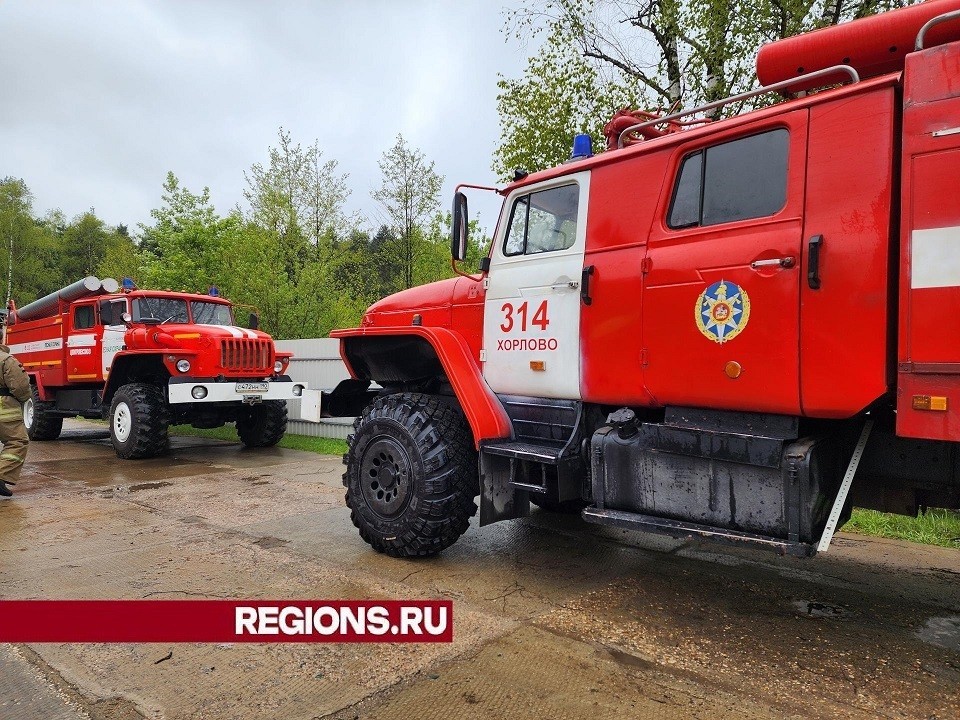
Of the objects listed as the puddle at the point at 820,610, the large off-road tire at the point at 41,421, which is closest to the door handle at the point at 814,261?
the puddle at the point at 820,610

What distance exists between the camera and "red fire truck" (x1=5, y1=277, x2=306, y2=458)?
8602 mm

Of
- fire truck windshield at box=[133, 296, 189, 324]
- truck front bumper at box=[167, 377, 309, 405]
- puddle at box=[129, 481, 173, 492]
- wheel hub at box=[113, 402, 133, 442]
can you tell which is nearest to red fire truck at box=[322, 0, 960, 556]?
puddle at box=[129, 481, 173, 492]

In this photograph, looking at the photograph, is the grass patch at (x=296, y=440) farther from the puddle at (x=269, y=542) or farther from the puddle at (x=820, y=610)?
the puddle at (x=820, y=610)

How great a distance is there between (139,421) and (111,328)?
6.81 feet

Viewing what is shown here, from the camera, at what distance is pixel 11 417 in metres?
6.33

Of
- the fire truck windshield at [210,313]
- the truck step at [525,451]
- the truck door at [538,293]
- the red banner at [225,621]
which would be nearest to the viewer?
the red banner at [225,621]

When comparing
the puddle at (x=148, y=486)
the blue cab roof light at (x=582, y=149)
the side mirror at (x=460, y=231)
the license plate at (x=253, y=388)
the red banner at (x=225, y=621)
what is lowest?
the puddle at (x=148, y=486)

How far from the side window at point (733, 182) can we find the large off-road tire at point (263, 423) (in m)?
7.85

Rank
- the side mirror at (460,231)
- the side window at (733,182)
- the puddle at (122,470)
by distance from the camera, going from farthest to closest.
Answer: the puddle at (122,470)
the side mirror at (460,231)
the side window at (733,182)

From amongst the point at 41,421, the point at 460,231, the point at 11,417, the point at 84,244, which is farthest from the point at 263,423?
the point at 84,244

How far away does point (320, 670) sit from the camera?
109 inches

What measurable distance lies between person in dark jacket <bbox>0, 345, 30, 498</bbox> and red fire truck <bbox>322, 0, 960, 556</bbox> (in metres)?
4.20

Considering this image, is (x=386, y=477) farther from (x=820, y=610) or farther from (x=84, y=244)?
(x=84, y=244)

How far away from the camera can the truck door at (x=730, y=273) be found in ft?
9.51
